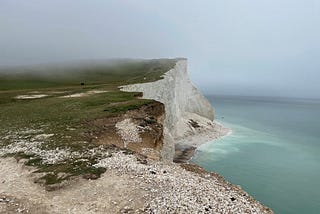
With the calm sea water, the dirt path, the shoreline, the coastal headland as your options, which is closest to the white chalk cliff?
the shoreline

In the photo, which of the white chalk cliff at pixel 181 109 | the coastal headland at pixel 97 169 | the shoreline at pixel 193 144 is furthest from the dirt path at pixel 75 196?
the shoreline at pixel 193 144

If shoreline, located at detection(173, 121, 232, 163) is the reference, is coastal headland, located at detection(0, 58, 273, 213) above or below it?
above

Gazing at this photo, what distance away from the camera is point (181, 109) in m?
79.3

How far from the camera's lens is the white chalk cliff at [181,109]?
54.8 meters

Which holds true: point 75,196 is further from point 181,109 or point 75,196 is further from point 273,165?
point 181,109

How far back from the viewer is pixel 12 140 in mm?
23438

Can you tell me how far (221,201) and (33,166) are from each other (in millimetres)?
12732

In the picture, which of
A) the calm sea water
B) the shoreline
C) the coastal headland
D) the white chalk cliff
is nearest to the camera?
the coastal headland

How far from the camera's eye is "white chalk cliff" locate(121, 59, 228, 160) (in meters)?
54.8

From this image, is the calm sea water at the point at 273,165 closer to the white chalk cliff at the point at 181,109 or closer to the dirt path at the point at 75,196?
the white chalk cliff at the point at 181,109

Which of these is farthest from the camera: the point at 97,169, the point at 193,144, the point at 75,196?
the point at 193,144

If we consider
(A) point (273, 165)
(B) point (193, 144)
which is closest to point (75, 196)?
(A) point (273, 165)

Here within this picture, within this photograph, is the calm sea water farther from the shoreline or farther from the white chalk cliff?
the white chalk cliff

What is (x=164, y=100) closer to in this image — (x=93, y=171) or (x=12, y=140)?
(x=12, y=140)
